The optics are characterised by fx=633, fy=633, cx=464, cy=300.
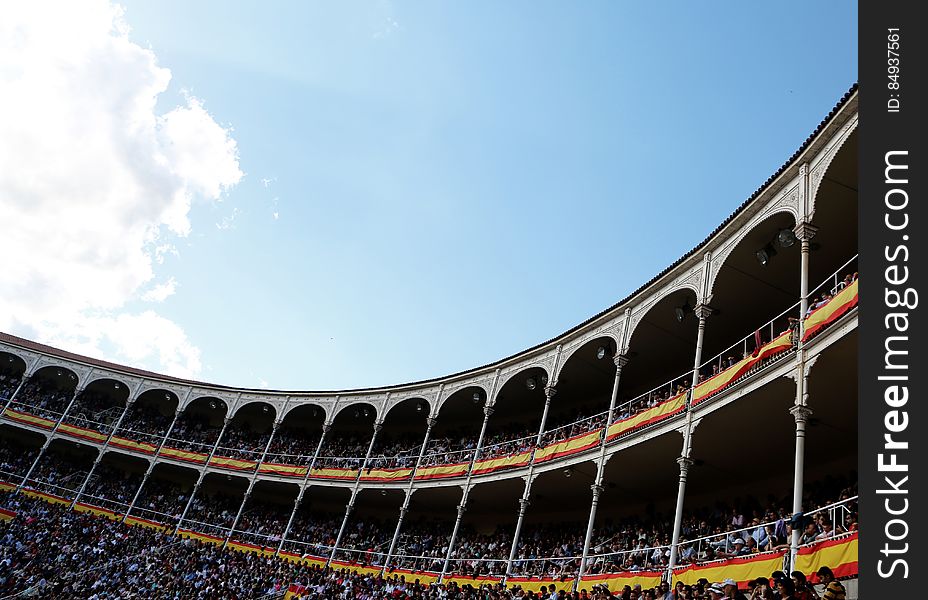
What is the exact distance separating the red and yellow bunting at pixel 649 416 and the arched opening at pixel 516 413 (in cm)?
572

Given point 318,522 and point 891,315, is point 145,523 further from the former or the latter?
point 891,315

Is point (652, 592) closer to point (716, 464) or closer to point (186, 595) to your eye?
point (716, 464)

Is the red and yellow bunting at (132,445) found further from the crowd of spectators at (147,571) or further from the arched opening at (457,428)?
the arched opening at (457,428)

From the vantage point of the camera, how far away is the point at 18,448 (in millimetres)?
42062

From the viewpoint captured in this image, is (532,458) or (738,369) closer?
(738,369)

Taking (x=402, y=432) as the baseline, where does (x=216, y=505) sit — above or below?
below

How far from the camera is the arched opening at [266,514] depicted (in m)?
32.8

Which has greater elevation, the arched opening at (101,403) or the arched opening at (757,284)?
the arched opening at (757,284)

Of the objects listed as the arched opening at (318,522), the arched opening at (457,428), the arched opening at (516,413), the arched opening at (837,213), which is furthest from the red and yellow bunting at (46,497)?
the arched opening at (837,213)

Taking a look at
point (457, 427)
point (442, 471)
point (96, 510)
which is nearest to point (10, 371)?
point (96, 510)

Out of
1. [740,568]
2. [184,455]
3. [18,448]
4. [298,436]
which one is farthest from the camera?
[18,448]

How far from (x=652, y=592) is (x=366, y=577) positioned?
16.5 metres

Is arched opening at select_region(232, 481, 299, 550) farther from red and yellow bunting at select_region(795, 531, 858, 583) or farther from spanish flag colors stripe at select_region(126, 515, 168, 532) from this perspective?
red and yellow bunting at select_region(795, 531, 858, 583)

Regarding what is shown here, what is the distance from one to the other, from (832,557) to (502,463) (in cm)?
1562
